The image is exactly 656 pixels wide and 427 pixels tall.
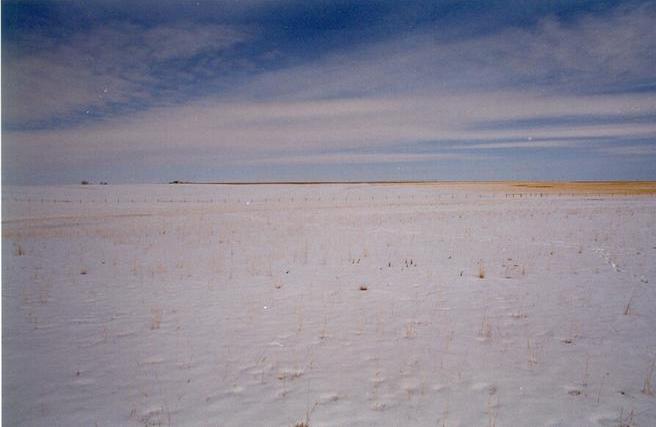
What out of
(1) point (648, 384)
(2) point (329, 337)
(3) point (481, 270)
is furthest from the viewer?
→ (3) point (481, 270)

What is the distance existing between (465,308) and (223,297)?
5.68 m

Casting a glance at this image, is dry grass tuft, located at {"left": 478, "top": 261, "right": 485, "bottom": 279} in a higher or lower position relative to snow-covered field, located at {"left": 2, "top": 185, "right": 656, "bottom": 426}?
higher

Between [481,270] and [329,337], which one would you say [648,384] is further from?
[481,270]

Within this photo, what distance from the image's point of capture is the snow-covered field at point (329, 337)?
5.05 metres

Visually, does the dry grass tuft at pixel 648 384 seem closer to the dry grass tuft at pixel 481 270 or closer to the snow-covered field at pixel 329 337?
the snow-covered field at pixel 329 337

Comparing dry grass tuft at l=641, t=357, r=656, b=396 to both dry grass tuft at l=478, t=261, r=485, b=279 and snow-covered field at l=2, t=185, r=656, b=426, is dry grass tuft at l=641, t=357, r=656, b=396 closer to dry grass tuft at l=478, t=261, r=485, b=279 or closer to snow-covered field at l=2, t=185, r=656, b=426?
snow-covered field at l=2, t=185, r=656, b=426

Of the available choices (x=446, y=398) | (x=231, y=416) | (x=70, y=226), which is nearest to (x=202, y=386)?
(x=231, y=416)

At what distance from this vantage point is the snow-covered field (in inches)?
199

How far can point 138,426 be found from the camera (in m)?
4.64

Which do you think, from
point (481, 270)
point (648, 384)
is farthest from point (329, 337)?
point (481, 270)

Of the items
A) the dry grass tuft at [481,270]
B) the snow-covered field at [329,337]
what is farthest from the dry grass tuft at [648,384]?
the dry grass tuft at [481,270]

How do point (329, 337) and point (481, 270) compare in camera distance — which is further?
point (481, 270)

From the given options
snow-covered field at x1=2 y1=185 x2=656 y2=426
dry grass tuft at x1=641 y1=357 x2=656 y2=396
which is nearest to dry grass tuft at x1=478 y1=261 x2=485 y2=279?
snow-covered field at x1=2 y1=185 x2=656 y2=426

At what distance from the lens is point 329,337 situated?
23.9 feet
